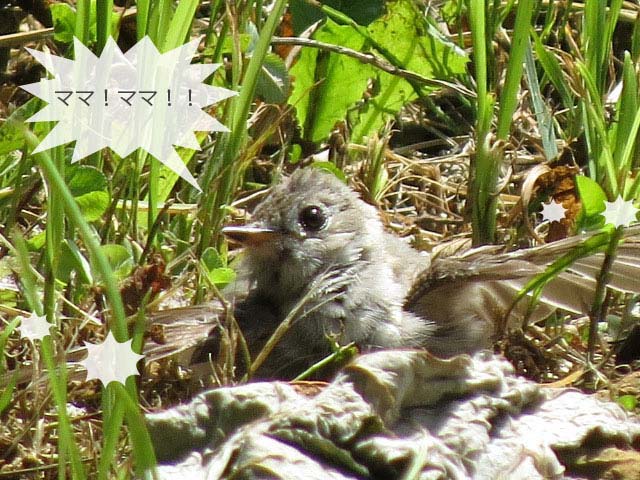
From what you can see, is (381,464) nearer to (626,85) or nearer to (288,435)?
(288,435)

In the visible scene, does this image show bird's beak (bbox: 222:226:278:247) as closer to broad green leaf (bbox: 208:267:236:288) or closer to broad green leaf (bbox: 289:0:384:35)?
broad green leaf (bbox: 208:267:236:288)

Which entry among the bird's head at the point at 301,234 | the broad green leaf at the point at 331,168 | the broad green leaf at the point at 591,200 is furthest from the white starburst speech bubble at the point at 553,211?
the broad green leaf at the point at 331,168

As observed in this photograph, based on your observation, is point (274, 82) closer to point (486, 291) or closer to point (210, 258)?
point (210, 258)

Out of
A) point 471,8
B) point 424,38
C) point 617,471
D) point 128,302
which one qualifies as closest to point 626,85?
point 471,8

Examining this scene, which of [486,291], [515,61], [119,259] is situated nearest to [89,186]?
[119,259]

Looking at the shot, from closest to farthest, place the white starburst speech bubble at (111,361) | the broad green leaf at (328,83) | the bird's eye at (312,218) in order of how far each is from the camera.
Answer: the white starburst speech bubble at (111,361) → the bird's eye at (312,218) → the broad green leaf at (328,83)

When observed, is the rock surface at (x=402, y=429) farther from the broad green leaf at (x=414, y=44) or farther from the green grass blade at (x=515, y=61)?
the broad green leaf at (x=414, y=44)

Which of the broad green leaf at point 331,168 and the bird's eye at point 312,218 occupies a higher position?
the broad green leaf at point 331,168
